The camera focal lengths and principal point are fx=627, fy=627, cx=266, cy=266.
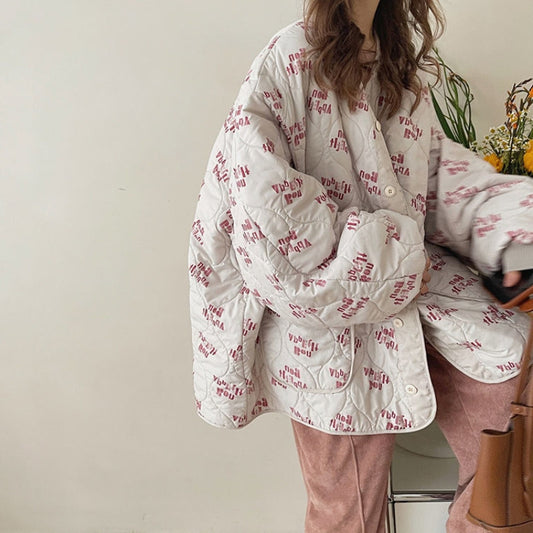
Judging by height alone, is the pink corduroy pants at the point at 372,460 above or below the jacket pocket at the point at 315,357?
below

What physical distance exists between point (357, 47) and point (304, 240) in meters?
0.32

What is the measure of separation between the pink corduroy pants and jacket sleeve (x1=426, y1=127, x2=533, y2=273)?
0.69 ft

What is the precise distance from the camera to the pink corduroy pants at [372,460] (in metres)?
1.08

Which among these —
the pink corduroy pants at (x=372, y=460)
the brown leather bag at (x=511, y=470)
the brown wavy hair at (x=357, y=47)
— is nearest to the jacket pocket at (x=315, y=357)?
the pink corduroy pants at (x=372, y=460)

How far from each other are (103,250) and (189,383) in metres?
0.40

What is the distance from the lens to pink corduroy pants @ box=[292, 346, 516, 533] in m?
1.08

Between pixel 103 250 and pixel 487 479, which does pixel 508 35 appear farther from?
pixel 103 250

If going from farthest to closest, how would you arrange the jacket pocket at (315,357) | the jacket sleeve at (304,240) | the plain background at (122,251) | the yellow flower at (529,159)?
the plain background at (122,251), the yellow flower at (529,159), the jacket pocket at (315,357), the jacket sleeve at (304,240)

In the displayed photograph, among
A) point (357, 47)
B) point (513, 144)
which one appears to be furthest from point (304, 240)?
point (513, 144)

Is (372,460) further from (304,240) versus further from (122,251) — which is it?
(122,251)

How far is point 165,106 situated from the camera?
4.65 feet

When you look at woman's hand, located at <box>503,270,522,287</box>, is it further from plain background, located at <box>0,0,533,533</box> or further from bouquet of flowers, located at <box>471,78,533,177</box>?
plain background, located at <box>0,0,533,533</box>

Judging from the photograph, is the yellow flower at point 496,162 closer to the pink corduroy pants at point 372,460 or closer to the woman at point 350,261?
the woman at point 350,261

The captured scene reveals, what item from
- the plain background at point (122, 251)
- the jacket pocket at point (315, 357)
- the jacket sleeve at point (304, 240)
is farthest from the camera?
the plain background at point (122, 251)
